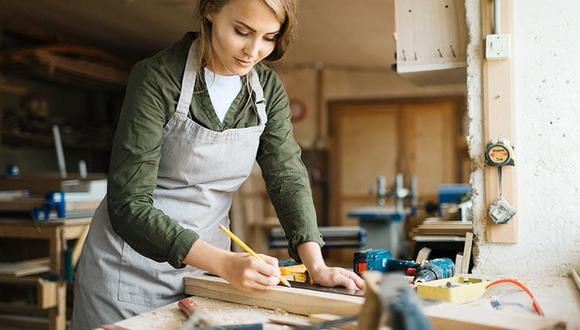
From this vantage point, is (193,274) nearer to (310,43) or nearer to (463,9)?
(463,9)

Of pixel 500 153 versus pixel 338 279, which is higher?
pixel 500 153

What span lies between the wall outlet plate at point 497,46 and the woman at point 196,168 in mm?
562

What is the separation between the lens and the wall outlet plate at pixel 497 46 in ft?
5.24

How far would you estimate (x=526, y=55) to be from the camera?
1.62 m

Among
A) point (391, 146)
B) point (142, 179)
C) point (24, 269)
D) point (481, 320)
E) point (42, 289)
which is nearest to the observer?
point (481, 320)

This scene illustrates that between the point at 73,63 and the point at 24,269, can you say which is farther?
the point at 73,63

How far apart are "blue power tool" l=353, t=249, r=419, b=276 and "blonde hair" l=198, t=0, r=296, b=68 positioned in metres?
0.58

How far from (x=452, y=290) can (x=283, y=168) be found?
60cm

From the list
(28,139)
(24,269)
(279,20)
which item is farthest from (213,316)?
(28,139)

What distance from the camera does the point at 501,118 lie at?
1606mm

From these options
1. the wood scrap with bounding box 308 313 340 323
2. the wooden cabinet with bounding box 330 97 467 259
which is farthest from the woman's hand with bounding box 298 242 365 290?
the wooden cabinet with bounding box 330 97 467 259

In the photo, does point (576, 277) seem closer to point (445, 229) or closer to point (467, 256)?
point (467, 256)

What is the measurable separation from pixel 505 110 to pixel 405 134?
6009 millimetres

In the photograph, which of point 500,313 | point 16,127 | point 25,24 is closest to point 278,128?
point 500,313
